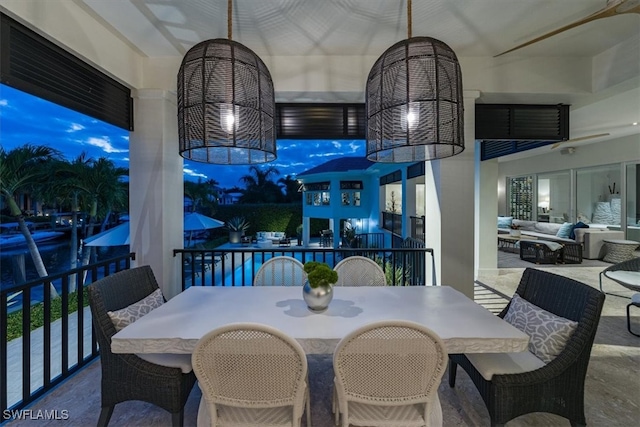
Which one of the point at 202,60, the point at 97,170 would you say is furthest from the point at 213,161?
the point at 97,170

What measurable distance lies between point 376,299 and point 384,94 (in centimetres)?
141

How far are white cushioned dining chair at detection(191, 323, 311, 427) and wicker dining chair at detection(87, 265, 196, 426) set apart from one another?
1.28 ft

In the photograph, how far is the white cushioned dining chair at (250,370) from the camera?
123 centimetres

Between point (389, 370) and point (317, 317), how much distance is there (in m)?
0.59

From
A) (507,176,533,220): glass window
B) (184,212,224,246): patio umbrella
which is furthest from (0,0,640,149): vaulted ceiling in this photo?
(507,176,533,220): glass window

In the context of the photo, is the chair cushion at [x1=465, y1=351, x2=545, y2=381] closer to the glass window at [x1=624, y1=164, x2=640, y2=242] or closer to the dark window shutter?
the dark window shutter

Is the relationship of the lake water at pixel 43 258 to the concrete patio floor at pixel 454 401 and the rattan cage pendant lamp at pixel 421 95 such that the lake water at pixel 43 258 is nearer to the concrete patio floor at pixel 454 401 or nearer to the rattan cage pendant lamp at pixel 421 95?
the concrete patio floor at pixel 454 401

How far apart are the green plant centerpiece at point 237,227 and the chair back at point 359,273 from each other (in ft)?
45.3

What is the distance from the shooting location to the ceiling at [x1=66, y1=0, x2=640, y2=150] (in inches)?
90.0

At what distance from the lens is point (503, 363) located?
5.59 feet

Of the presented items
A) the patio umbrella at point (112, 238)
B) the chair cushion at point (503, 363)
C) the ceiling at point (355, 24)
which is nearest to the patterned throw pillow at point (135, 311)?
the chair cushion at point (503, 363)

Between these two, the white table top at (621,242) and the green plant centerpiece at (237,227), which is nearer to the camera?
the white table top at (621,242)

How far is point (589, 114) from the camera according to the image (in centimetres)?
464

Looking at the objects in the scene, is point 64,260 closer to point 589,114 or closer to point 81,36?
point 81,36
